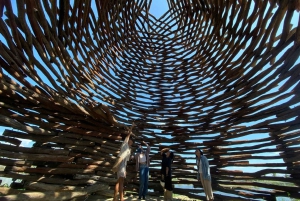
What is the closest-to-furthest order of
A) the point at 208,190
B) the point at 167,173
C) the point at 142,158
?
1. the point at 208,190
2. the point at 167,173
3. the point at 142,158

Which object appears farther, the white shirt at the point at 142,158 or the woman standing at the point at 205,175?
the white shirt at the point at 142,158

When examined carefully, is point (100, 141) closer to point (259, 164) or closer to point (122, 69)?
point (122, 69)

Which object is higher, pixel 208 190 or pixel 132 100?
pixel 132 100

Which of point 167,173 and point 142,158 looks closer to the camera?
point 167,173

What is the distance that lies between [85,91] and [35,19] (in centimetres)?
142

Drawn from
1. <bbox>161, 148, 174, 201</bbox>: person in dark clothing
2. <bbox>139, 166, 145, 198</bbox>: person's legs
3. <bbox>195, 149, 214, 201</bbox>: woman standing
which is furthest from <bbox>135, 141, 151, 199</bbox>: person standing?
<bbox>195, 149, 214, 201</bbox>: woman standing

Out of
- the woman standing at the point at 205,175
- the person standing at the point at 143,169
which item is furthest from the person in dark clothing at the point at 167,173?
the woman standing at the point at 205,175

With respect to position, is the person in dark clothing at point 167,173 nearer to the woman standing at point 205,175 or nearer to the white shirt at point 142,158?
the white shirt at point 142,158

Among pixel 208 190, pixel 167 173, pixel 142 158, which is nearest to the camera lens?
pixel 208 190

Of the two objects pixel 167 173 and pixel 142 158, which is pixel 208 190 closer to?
pixel 167 173

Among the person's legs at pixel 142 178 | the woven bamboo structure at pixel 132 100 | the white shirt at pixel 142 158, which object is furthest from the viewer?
the white shirt at pixel 142 158

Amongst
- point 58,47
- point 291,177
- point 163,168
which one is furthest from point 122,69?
point 291,177

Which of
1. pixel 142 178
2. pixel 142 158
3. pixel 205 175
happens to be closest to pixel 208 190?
pixel 205 175

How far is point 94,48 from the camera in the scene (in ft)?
11.9
